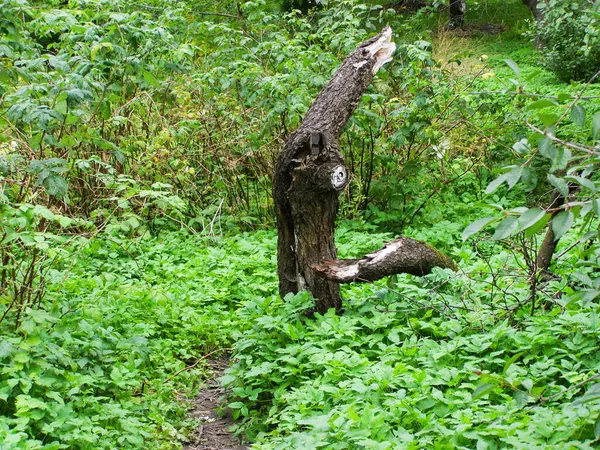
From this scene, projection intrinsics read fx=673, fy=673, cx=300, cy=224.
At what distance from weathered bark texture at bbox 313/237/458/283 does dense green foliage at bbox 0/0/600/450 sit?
0.20 metres

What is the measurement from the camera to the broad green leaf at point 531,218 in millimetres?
2064

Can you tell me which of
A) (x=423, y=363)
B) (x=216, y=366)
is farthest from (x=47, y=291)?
(x=423, y=363)

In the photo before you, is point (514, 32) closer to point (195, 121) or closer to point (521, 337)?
point (195, 121)

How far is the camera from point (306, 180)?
191 inches

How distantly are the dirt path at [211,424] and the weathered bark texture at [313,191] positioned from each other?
0.92m

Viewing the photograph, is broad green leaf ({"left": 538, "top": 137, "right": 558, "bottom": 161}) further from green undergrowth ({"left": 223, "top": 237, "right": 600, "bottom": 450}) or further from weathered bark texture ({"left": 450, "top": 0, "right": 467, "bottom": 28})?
weathered bark texture ({"left": 450, "top": 0, "right": 467, "bottom": 28})

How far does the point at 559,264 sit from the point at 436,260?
1021 millimetres

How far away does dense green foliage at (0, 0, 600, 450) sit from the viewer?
11.0 ft

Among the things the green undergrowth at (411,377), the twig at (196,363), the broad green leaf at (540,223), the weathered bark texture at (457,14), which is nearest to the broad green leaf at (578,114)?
the broad green leaf at (540,223)

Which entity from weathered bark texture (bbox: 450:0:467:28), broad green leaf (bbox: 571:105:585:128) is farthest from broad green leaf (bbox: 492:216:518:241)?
weathered bark texture (bbox: 450:0:467:28)

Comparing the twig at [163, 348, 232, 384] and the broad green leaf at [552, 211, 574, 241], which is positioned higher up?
the broad green leaf at [552, 211, 574, 241]

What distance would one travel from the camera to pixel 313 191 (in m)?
4.88

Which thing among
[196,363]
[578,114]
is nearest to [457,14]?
[196,363]

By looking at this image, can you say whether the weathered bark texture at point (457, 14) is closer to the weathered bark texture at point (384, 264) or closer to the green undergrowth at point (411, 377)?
the weathered bark texture at point (384, 264)
